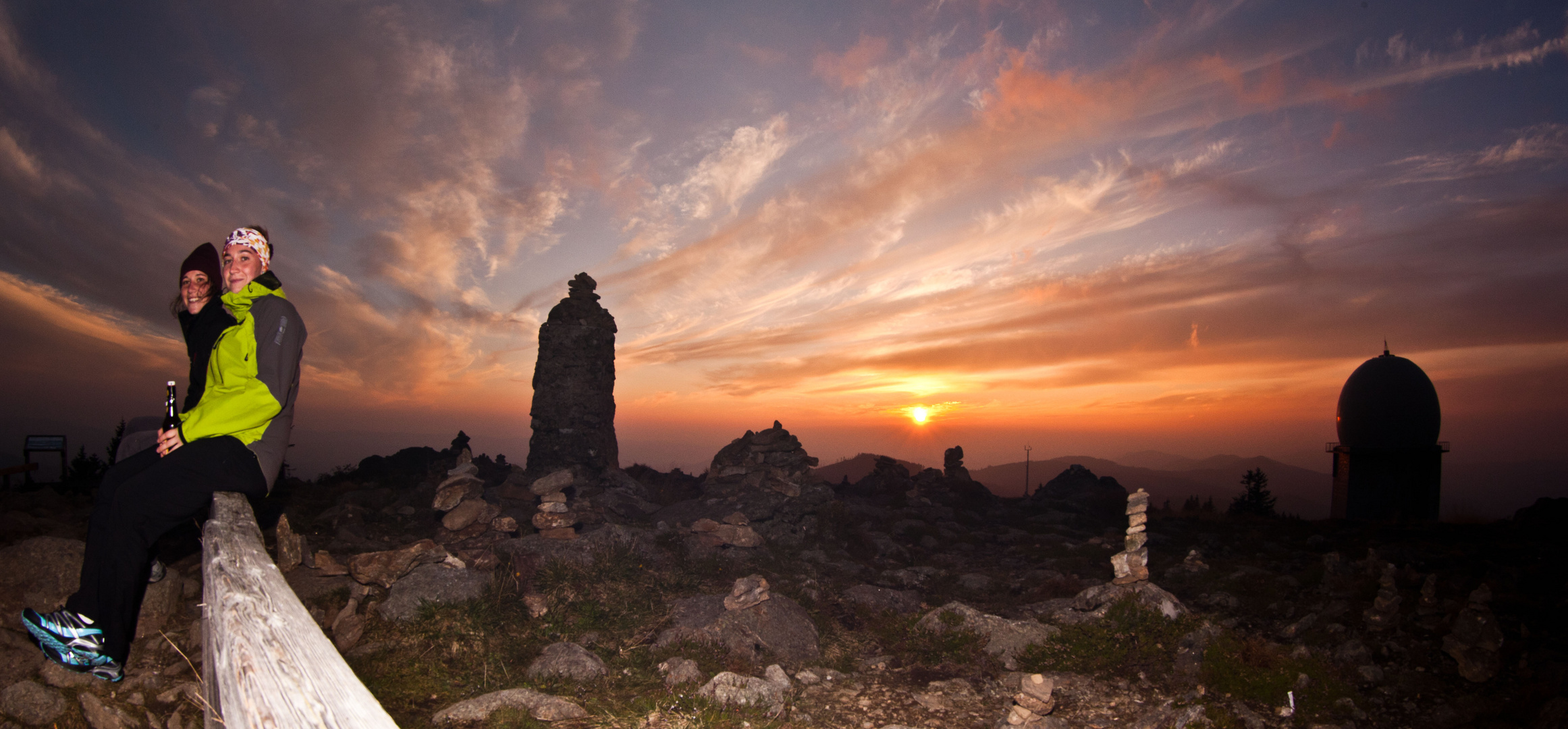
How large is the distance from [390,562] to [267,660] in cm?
871

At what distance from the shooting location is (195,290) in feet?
14.5

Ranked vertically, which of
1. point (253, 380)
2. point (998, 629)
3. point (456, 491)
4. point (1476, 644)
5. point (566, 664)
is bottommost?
point (566, 664)

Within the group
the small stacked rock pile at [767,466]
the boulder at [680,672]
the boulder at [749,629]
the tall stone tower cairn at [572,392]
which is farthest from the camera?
the tall stone tower cairn at [572,392]

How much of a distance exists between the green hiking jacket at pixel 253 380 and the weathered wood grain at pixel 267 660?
157cm

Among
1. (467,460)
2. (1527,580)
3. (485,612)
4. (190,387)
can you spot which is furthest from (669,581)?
(1527,580)

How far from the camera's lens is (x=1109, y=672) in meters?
8.66

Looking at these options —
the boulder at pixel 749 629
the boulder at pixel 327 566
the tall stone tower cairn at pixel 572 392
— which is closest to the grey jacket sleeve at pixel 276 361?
the boulder at pixel 327 566

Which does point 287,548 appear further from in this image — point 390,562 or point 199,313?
point 199,313

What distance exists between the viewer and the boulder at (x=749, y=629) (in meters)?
9.05

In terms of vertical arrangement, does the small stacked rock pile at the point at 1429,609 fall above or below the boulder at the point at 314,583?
above

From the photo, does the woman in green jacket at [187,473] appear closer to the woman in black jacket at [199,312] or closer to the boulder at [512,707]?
the woman in black jacket at [199,312]

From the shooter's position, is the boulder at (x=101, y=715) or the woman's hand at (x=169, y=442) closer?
the woman's hand at (x=169, y=442)

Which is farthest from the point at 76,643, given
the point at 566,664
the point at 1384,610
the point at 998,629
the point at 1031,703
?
the point at 1384,610

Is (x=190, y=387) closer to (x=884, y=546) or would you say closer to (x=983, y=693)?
(x=983, y=693)
